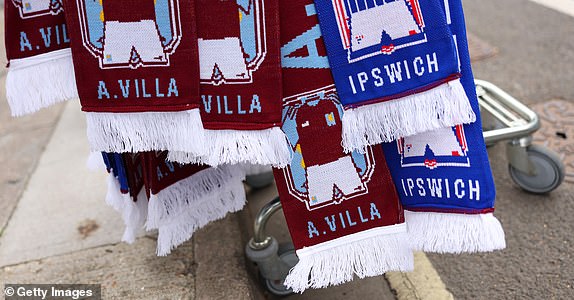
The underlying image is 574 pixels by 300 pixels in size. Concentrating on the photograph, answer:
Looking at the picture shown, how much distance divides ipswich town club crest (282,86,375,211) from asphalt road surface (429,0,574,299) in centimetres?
69

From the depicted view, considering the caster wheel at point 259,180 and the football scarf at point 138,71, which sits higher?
the football scarf at point 138,71

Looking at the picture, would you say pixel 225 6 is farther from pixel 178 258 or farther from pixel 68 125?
pixel 68 125

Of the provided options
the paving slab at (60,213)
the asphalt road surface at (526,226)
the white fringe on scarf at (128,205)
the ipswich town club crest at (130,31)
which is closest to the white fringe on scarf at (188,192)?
the white fringe on scarf at (128,205)

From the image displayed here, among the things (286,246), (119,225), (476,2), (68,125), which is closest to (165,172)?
(286,246)

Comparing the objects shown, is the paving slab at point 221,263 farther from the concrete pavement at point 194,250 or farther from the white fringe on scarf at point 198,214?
the white fringe on scarf at point 198,214

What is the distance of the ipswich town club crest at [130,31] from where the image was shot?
1066 mm

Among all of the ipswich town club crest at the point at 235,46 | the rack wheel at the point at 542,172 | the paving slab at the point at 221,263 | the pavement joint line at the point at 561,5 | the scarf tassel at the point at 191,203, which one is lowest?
the paving slab at the point at 221,263

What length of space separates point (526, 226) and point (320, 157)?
1097 millimetres

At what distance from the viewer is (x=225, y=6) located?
1.07 m

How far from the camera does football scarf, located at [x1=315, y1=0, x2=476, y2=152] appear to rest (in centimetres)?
106

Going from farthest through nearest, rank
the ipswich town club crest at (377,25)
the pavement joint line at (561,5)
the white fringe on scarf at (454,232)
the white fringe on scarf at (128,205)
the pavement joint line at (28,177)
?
the pavement joint line at (561,5)
the pavement joint line at (28,177)
the white fringe on scarf at (128,205)
the white fringe on scarf at (454,232)
the ipswich town club crest at (377,25)

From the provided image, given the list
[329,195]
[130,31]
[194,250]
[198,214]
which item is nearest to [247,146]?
[329,195]

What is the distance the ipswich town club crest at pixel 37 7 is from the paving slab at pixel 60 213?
1.02 meters

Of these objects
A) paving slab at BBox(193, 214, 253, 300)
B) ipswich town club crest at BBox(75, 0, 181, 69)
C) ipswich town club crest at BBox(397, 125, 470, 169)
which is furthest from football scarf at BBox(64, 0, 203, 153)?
paving slab at BBox(193, 214, 253, 300)
